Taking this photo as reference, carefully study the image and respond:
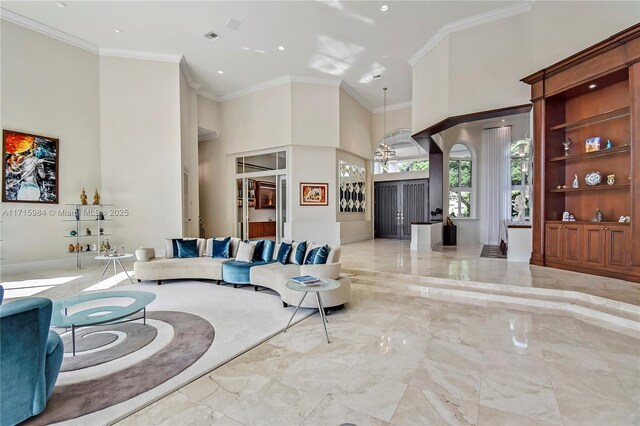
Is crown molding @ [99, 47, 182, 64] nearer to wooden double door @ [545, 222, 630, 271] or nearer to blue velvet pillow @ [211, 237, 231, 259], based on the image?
blue velvet pillow @ [211, 237, 231, 259]

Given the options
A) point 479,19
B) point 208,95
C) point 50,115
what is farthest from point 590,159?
point 50,115

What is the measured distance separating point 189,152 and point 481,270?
795 centimetres

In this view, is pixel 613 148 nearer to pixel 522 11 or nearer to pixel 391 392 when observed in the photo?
pixel 522 11

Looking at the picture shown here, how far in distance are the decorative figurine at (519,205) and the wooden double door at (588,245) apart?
477 cm

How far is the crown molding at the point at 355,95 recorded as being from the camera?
30.5ft

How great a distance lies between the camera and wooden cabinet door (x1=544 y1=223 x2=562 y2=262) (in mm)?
5492

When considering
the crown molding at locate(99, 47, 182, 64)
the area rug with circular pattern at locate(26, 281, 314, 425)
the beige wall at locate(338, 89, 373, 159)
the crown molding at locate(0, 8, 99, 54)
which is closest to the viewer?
the area rug with circular pattern at locate(26, 281, 314, 425)

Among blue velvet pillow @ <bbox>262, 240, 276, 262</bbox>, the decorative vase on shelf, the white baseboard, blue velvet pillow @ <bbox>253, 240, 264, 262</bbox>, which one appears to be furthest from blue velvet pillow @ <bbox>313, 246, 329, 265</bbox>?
the white baseboard

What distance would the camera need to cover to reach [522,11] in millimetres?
5832

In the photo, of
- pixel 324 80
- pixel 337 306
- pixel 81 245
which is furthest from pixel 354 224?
pixel 81 245

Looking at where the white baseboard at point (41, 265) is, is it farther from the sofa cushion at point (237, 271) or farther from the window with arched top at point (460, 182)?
the window with arched top at point (460, 182)

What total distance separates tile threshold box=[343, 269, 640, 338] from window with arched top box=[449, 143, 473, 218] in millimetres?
6291

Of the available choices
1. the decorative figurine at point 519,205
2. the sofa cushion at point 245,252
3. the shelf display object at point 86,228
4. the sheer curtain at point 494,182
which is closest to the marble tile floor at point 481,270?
the sofa cushion at point 245,252

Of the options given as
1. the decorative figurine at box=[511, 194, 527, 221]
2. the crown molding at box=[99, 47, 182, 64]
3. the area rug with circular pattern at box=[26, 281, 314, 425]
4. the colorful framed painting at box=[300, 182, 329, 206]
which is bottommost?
the area rug with circular pattern at box=[26, 281, 314, 425]
